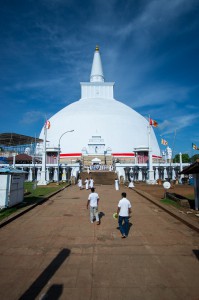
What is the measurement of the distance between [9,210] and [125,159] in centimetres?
3898

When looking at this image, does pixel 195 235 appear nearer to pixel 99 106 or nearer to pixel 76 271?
pixel 76 271

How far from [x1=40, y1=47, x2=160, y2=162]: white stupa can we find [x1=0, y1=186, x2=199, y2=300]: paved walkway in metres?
38.7

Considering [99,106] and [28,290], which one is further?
[99,106]

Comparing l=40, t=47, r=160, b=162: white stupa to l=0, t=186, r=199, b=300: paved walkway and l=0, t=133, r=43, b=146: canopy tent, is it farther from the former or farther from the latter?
l=0, t=186, r=199, b=300: paved walkway

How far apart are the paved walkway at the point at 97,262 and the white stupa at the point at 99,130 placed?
3867 cm

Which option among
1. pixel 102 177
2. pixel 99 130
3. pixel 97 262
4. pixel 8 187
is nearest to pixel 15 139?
pixel 99 130

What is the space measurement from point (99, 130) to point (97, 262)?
162ft

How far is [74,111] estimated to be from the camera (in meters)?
59.5

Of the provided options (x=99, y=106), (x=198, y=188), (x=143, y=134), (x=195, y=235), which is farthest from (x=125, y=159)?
(x=195, y=235)

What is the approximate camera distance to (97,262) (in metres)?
5.43

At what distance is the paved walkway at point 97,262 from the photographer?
13.7ft

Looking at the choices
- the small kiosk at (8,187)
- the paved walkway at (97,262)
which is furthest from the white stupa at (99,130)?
the paved walkway at (97,262)

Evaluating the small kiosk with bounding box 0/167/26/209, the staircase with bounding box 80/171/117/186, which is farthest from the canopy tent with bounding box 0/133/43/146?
the small kiosk with bounding box 0/167/26/209

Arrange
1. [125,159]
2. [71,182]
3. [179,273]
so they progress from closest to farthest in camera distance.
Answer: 1. [179,273]
2. [71,182]
3. [125,159]
